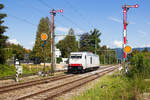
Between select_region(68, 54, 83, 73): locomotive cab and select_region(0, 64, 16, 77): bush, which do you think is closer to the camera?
select_region(0, 64, 16, 77): bush

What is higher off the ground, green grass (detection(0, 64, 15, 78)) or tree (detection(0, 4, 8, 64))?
tree (detection(0, 4, 8, 64))

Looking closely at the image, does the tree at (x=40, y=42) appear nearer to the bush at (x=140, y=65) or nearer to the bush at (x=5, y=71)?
the bush at (x=5, y=71)

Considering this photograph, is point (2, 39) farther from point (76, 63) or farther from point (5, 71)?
point (76, 63)

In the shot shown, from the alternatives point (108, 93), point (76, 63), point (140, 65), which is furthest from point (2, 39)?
point (108, 93)

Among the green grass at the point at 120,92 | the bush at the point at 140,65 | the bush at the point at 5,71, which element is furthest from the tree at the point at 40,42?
the green grass at the point at 120,92

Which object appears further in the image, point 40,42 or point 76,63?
point 40,42

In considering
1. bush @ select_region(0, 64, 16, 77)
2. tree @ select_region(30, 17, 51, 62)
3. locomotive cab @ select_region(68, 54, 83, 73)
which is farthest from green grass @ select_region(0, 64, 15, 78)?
tree @ select_region(30, 17, 51, 62)

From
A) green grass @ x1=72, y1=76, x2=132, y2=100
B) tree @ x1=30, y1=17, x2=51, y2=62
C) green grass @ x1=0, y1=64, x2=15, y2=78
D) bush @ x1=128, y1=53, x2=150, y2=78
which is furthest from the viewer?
tree @ x1=30, y1=17, x2=51, y2=62

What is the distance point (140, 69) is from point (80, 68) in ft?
40.2

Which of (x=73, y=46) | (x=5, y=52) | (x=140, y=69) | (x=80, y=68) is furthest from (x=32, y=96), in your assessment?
(x=73, y=46)

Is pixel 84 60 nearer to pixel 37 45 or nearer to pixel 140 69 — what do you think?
pixel 140 69

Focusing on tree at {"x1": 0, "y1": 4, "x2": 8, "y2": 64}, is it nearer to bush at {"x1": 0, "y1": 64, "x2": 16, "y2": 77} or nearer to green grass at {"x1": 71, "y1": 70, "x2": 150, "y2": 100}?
bush at {"x1": 0, "y1": 64, "x2": 16, "y2": 77}

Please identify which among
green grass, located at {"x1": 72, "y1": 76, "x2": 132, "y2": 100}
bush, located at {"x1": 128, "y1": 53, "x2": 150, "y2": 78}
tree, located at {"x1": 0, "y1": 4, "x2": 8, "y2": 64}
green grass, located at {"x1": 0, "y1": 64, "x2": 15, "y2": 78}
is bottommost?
green grass, located at {"x1": 72, "y1": 76, "x2": 132, "y2": 100}

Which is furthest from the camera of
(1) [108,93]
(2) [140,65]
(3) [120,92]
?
(2) [140,65]
